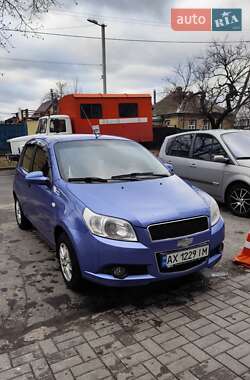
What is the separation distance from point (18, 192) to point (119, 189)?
2930 millimetres

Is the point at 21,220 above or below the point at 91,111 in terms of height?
below

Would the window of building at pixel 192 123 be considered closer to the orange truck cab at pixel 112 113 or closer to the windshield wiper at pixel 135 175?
the orange truck cab at pixel 112 113

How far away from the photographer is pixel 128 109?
1634 centimetres

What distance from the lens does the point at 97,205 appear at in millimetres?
3668

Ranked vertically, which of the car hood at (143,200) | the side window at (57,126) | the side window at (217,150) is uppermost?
the side window at (57,126)

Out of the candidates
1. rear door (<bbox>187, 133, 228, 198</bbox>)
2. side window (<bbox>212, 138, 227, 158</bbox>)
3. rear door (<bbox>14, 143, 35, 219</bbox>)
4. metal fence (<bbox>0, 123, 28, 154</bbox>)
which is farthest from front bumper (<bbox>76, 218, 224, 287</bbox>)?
metal fence (<bbox>0, 123, 28, 154</bbox>)

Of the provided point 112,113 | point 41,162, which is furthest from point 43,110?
point 41,162

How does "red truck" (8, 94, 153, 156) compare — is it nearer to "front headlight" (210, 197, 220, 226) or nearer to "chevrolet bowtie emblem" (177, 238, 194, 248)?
"front headlight" (210, 197, 220, 226)

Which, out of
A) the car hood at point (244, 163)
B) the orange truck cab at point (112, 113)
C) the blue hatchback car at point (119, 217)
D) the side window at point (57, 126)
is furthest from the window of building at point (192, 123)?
the blue hatchback car at point (119, 217)

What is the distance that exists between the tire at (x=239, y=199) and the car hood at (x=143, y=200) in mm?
2974

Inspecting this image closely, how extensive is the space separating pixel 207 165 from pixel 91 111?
8671mm

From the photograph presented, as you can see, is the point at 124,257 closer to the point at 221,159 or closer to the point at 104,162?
the point at 104,162

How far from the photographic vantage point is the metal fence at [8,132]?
2159 centimetres

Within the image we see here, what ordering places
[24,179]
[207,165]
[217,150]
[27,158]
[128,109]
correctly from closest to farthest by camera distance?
[24,179] < [27,158] < [217,150] < [207,165] < [128,109]
